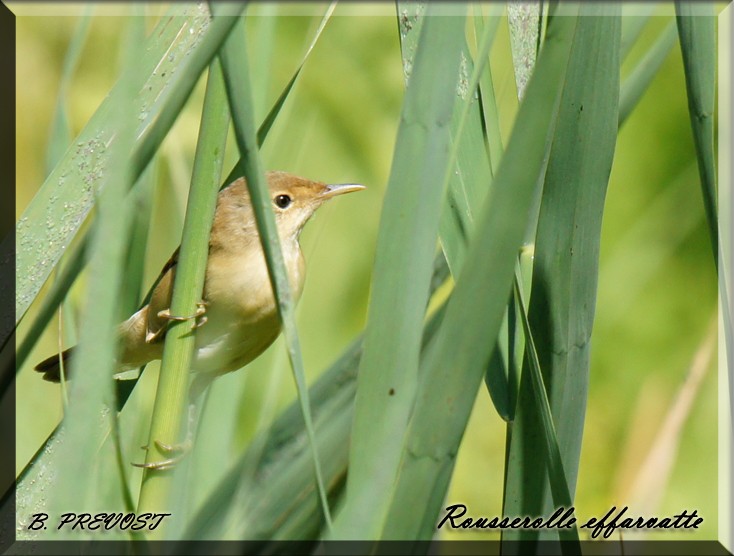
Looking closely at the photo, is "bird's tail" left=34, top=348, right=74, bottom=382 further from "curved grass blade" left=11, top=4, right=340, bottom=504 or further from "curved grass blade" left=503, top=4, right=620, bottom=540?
"curved grass blade" left=503, top=4, right=620, bottom=540

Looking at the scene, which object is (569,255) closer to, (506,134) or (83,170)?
(83,170)

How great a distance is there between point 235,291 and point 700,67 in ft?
2.92

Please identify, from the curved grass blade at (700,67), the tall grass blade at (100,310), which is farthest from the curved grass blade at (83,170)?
the curved grass blade at (700,67)

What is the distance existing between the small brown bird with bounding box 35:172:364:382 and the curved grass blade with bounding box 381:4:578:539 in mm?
626

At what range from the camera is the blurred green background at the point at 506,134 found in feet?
6.24

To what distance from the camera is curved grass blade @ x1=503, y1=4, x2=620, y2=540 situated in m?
0.84

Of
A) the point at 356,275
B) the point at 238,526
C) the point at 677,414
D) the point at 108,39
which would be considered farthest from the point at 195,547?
the point at 108,39

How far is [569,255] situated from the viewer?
2.87 feet

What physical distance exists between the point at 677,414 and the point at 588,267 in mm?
896

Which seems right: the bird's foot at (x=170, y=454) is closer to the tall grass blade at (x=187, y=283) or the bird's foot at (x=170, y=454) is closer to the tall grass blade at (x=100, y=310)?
the tall grass blade at (x=187, y=283)

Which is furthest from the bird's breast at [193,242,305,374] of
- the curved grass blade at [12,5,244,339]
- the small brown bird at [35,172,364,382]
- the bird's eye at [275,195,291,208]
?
the curved grass blade at [12,5,244,339]

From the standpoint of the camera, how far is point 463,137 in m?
0.92

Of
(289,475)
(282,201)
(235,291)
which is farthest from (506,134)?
(289,475)

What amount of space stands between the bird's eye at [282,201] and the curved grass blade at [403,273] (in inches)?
36.3
